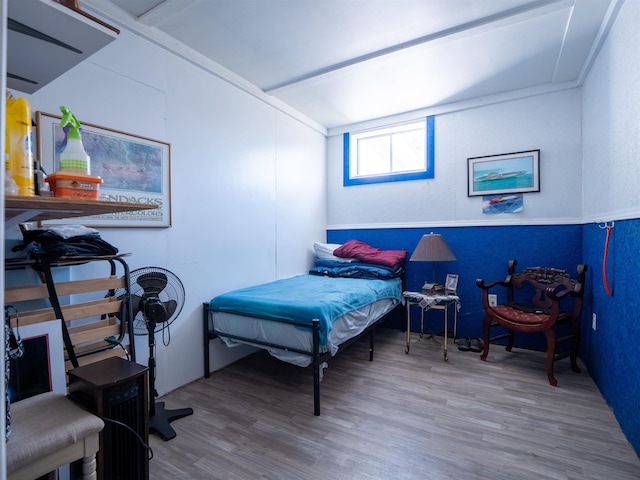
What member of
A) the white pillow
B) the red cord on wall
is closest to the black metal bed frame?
the white pillow

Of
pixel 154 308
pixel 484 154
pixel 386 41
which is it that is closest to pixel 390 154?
pixel 484 154

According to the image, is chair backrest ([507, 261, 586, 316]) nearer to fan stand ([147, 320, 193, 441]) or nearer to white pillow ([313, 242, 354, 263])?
white pillow ([313, 242, 354, 263])

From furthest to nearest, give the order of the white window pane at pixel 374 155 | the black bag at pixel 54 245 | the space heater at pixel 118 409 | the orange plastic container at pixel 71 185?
1. the white window pane at pixel 374 155
2. the black bag at pixel 54 245
3. the space heater at pixel 118 409
4. the orange plastic container at pixel 71 185

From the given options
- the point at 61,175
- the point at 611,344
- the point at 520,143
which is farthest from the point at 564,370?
the point at 61,175

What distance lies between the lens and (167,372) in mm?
2393

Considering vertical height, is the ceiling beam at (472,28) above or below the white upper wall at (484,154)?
above

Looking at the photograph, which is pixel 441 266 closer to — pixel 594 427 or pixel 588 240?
pixel 588 240

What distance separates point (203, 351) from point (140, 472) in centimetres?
147

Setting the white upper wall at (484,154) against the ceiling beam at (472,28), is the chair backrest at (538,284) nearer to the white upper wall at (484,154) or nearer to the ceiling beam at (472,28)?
the white upper wall at (484,154)

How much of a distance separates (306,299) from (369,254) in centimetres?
159

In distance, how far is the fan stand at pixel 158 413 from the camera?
1.88 m

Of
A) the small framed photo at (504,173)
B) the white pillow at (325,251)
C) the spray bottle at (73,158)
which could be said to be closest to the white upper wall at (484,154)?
the small framed photo at (504,173)

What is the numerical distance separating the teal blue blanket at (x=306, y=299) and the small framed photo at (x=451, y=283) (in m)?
0.64

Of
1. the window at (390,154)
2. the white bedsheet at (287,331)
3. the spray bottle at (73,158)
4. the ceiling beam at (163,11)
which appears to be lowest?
the white bedsheet at (287,331)
